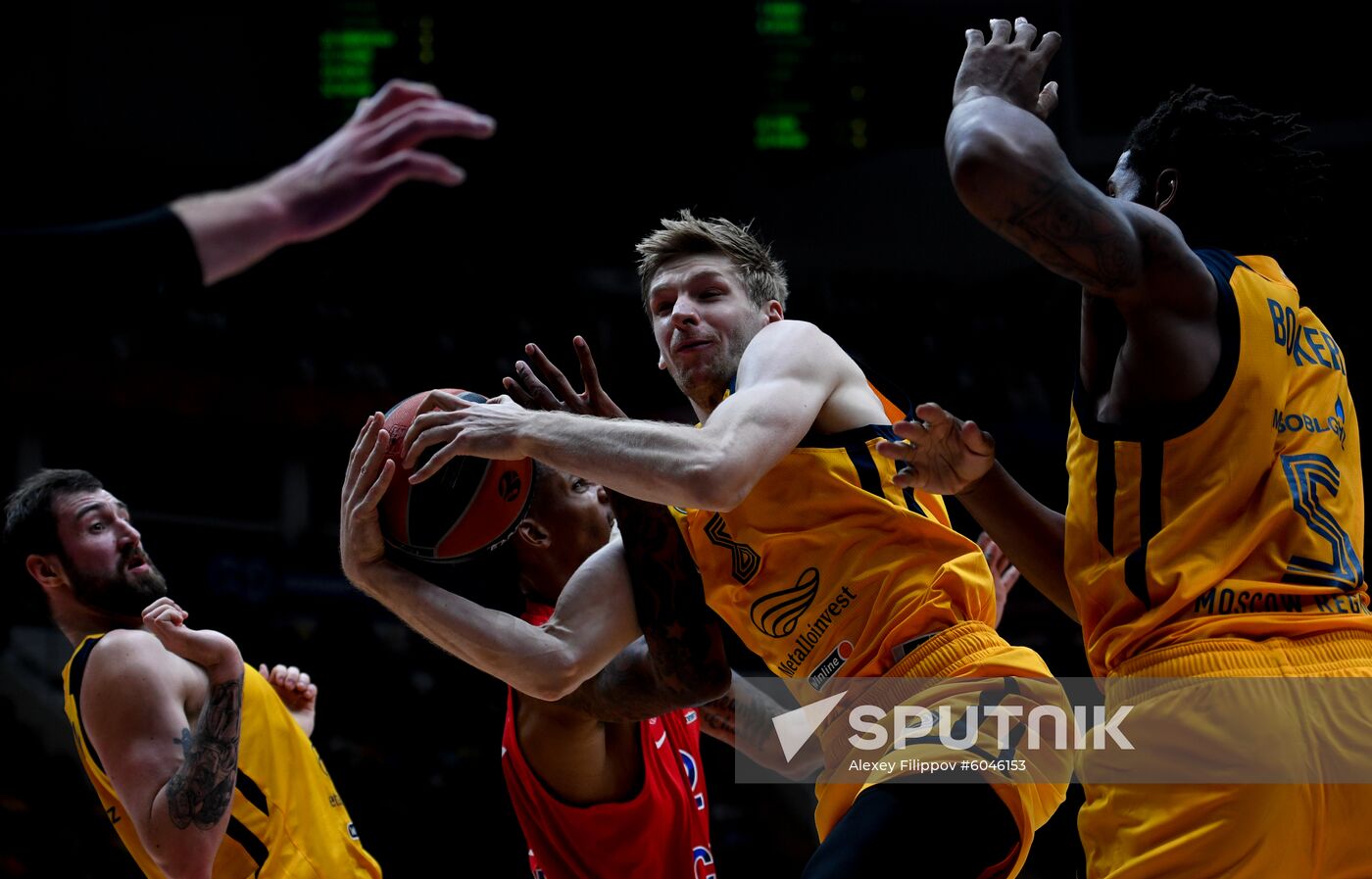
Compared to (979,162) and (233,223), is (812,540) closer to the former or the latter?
(979,162)

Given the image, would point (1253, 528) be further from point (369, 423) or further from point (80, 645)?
point (80, 645)

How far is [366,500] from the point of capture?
11.0ft

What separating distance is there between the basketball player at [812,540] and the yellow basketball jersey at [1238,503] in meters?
0.54

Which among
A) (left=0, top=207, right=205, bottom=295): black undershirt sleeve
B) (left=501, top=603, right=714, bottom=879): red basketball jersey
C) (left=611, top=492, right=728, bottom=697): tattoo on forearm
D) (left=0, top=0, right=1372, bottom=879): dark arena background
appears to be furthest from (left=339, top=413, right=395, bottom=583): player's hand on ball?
(left=0, top=0, right=1372, bottom=879): dark arena background

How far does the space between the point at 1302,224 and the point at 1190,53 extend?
9024mm

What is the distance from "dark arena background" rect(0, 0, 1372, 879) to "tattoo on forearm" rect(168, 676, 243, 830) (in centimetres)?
533

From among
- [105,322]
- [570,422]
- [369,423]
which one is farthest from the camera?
[369,423]

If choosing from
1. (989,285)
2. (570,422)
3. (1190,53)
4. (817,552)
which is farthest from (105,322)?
(989,285)

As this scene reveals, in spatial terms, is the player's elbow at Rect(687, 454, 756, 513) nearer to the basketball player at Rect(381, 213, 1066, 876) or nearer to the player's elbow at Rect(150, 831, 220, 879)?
the basketball player at Rect(381, 213, 1066, 876)

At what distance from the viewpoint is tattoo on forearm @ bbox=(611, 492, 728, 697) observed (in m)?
3.77

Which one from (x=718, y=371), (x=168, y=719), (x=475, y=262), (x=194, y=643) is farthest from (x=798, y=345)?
(x=475, y=262)

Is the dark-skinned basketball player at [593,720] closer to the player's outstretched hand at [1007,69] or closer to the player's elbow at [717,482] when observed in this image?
the player's elbow at [717,482]

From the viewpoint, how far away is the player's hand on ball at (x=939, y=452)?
299cm

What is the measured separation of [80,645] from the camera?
440 cm
